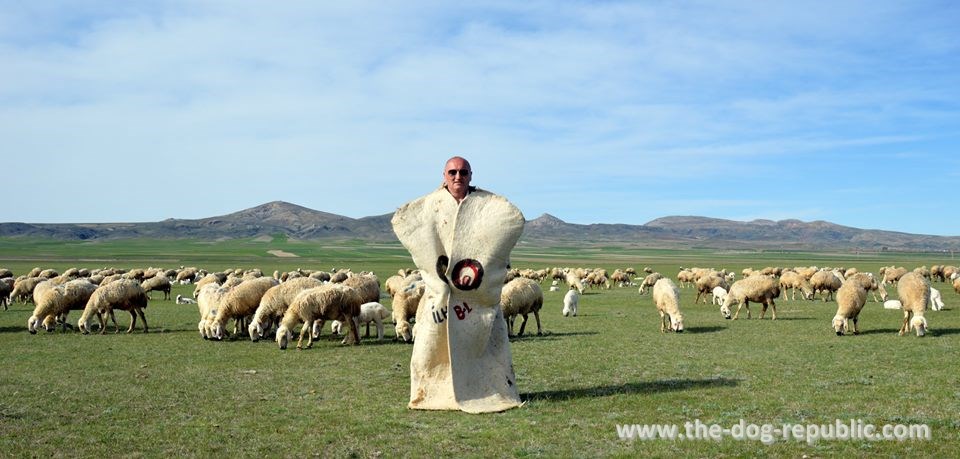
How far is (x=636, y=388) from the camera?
40.3 feet

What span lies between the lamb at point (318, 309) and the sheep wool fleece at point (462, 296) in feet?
28.1

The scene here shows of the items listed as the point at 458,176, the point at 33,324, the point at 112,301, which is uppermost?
the point at 458,176

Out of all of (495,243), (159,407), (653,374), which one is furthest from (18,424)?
(653,374)

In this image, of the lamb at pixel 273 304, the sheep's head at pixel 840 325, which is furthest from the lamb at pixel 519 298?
the sheep's head at pixel 840 325

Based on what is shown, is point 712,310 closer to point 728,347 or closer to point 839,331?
point 839,331

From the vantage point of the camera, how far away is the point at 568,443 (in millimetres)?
8781

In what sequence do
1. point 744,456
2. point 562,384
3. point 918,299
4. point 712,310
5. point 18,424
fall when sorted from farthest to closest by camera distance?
point 712,310, point 918,299, point 562,384, point 18,424, point 744,456

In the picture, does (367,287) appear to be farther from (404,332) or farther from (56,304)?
(56,304)

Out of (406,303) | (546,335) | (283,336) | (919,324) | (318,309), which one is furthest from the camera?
(546,335)

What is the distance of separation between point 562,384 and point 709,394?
2542 millimetres

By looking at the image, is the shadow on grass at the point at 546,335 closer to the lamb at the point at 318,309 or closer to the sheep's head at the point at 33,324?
the lamb at the point at 318,309

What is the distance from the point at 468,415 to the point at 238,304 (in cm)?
1297

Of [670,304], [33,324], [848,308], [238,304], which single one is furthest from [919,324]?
[33,324]

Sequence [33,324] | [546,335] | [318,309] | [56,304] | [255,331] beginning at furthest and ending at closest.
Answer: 1. [56,304]
2. [33,324]
3. [546,335]
4. [255,331]
5. [318,309]
